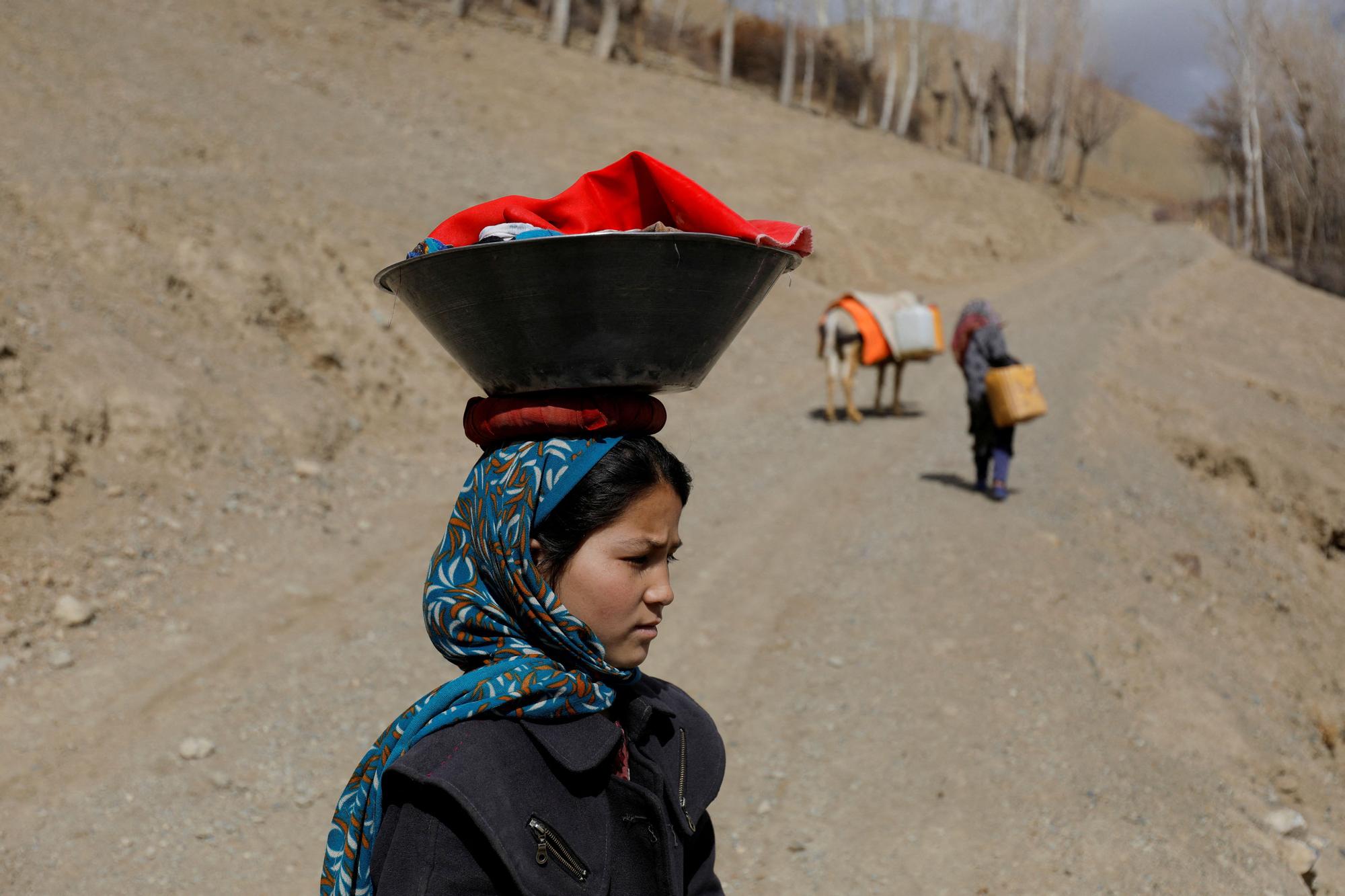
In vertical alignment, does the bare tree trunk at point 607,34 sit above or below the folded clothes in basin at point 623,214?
above

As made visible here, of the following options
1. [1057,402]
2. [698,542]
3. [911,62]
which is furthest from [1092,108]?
[698,542]

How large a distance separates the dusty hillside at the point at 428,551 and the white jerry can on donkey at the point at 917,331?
3.12ft

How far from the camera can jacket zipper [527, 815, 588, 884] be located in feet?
4.79

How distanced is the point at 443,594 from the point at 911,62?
43225 mm

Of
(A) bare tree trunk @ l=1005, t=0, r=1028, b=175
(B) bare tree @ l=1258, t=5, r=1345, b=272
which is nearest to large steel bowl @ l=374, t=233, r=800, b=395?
(B) bare tree @ l=1258, t=5, r=1345, b=272

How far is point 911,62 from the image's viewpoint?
40.4 meters

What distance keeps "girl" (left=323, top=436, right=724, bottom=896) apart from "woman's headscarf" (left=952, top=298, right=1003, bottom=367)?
7224 millimetres

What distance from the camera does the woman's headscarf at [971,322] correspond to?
8.38 metres

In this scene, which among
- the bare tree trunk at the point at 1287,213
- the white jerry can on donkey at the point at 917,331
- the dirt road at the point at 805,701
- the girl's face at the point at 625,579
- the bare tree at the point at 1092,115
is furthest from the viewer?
the bare tree at the point at 1092,115

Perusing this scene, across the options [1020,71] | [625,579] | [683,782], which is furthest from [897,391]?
[1020,71]

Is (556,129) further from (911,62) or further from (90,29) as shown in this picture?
(911,62)

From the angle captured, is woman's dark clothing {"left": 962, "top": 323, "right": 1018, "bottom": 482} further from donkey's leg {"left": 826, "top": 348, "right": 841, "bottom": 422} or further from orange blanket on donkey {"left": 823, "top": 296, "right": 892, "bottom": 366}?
donkey's leg {"left": 826, "top": 348, "right": 841, "bottom": 422}

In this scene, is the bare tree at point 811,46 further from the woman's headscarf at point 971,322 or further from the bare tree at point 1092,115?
the woman's headscarf at point 971,322

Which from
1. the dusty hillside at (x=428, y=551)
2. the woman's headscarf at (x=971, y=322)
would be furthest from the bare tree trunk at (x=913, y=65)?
the woman's headscarf at (x=971, y=322)
